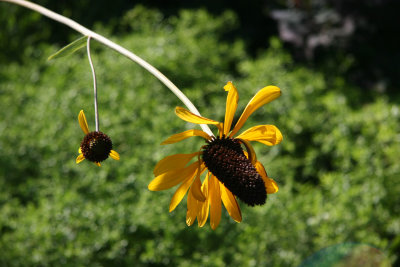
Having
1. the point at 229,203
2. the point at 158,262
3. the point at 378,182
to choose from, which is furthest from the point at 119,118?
the point at 229,203

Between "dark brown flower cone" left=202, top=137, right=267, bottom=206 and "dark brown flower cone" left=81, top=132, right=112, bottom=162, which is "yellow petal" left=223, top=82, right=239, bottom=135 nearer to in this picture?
"dark brown flower cone" left=202, top=137, right=267, bottom=206

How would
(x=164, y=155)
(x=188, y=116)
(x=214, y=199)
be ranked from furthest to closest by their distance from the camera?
(x=164, y=155), (x=214, y=199), (x=188, y=116)

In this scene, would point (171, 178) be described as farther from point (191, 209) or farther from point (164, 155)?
point (164, 155)

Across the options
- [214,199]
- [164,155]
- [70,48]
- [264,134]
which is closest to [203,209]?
[214,199]

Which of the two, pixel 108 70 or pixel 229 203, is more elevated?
pixel 108 70

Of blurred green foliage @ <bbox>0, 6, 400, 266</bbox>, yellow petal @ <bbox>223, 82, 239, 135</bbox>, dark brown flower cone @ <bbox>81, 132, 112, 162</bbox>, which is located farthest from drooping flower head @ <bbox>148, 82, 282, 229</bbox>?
blurred green foliage @ <bbox>0, 6, 400, 266</bbox>

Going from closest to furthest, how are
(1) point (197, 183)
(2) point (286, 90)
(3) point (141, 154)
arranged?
(1) point (197, 183), (3) point (141, 154), (2) point (286, 90)

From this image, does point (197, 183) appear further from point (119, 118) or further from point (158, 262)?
point (119, 118)

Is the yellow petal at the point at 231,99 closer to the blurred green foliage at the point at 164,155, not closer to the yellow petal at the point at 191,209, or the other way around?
the yellow petal at the point at 191,209
